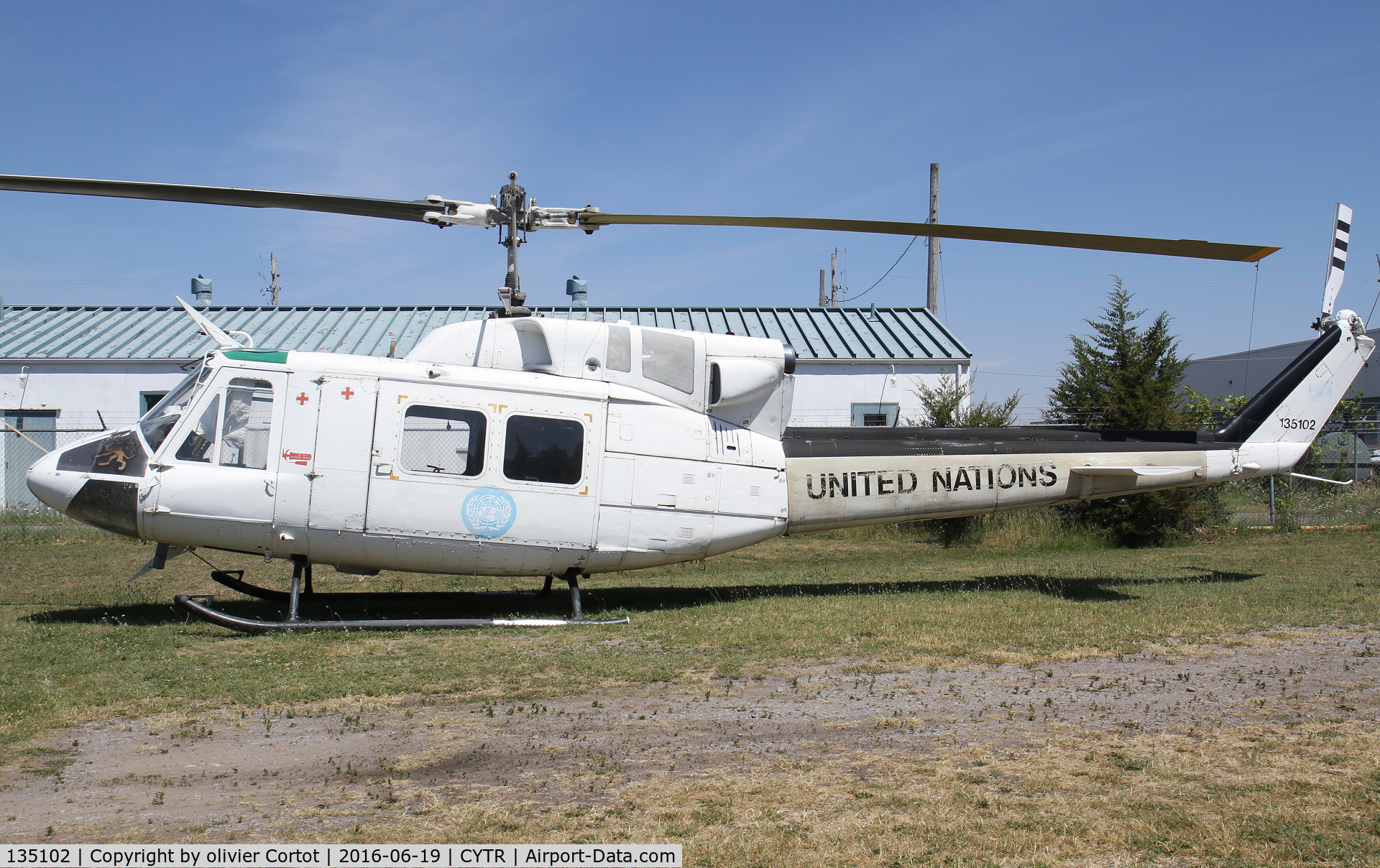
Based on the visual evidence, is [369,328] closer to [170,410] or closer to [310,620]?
[170,410]

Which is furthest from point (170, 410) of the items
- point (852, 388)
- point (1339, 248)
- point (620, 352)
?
point (852, 388)

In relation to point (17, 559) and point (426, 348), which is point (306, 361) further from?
point (17, 559)

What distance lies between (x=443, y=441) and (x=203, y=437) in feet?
7.07

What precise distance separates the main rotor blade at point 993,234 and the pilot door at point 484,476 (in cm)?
196

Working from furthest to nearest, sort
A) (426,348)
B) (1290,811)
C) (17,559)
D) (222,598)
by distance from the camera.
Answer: (17,559) < (222,598) < (426,348) < (1290,811)

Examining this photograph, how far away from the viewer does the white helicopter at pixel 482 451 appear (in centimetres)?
825

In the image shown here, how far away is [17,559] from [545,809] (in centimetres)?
1374

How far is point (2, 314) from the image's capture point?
80.6 ft

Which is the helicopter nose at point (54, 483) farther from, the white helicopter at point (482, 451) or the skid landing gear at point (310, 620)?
the skid landing gear at point (310, 620)

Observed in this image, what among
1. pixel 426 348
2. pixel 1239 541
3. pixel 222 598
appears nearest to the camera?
pixel 426 348

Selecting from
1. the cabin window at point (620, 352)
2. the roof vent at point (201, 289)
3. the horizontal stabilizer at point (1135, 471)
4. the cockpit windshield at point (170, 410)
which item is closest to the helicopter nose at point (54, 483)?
the cockpit windshield at point (170, 410)

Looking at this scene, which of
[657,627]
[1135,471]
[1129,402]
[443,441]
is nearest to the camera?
[443,441]

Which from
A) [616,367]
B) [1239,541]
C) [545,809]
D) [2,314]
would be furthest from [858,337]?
[2,314]

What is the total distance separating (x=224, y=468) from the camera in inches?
327
